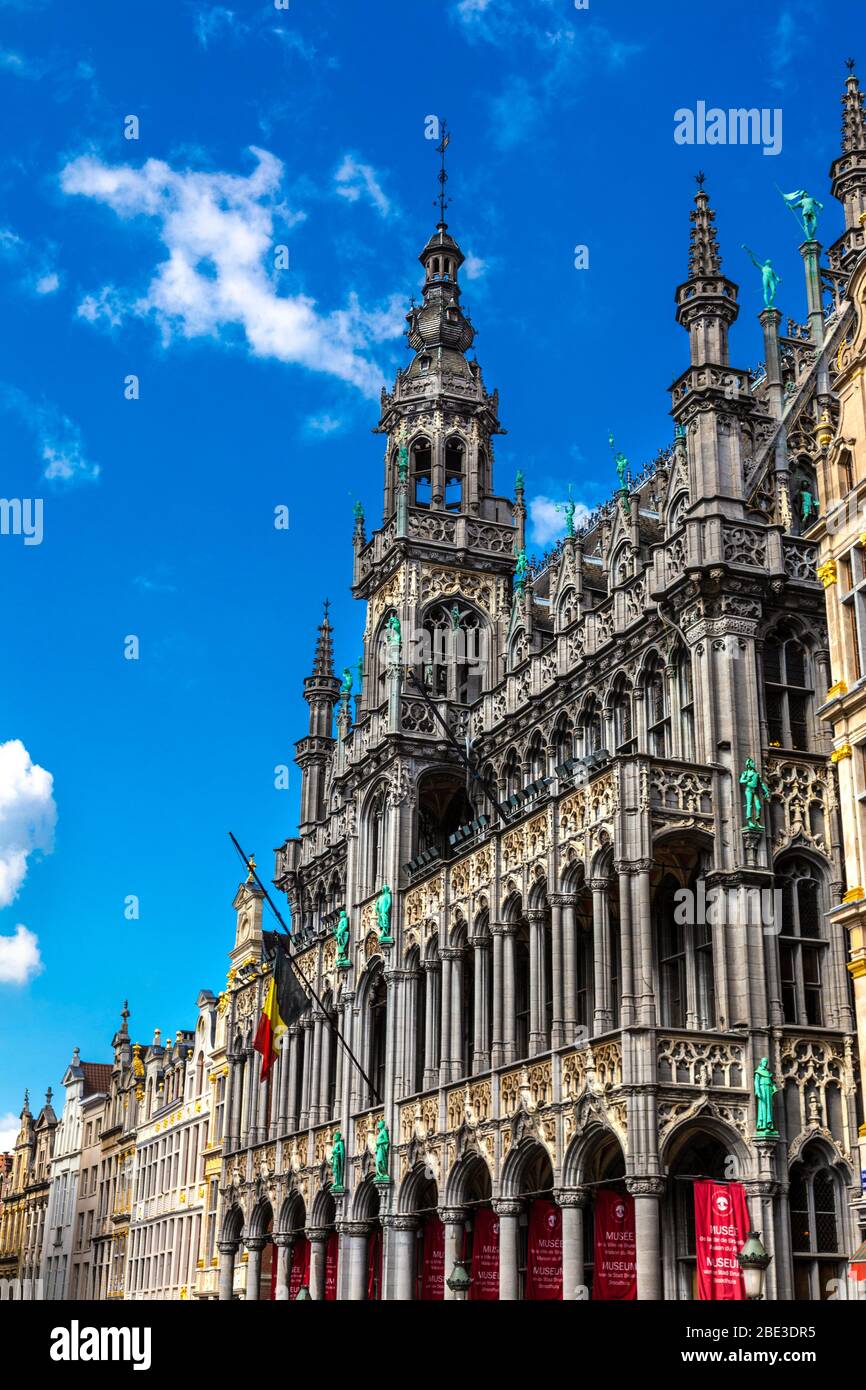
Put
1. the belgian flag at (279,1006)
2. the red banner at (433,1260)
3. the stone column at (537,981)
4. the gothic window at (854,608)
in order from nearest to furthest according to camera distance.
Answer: the gothic window at (854,608), the stone column at (537,981), the red banner at (433,1260), the belgian flag at (279,1006)

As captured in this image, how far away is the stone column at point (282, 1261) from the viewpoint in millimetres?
52062

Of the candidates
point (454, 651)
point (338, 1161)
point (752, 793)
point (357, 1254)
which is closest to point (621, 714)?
point (752, 793)

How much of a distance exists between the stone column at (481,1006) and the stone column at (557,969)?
4.12 meters

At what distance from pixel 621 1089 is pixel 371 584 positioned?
25724 mm

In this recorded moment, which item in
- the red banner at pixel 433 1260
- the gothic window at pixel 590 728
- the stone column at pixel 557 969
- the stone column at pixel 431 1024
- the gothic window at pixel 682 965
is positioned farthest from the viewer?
the stone column at pixel 431 1024

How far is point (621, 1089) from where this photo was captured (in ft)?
107

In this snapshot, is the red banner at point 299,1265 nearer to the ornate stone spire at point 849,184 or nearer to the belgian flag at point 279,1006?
the belgian flag at point 279,1006

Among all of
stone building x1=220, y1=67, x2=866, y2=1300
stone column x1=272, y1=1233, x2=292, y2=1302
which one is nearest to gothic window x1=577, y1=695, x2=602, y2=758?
stone building x1=220, y1=67, x2=866, y2=1300

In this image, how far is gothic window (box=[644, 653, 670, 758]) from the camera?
38.1 meters

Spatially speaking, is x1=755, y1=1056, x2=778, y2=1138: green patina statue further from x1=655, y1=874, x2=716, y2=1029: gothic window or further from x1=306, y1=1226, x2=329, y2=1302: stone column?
x1=306, y1=1226, x2=329, y2=1302: stone column

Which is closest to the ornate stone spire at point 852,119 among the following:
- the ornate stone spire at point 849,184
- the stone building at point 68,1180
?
the ornate stone spire at point 849,184

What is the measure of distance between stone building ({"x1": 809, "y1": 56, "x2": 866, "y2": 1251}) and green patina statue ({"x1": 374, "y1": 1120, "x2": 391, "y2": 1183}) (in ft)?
56.1
